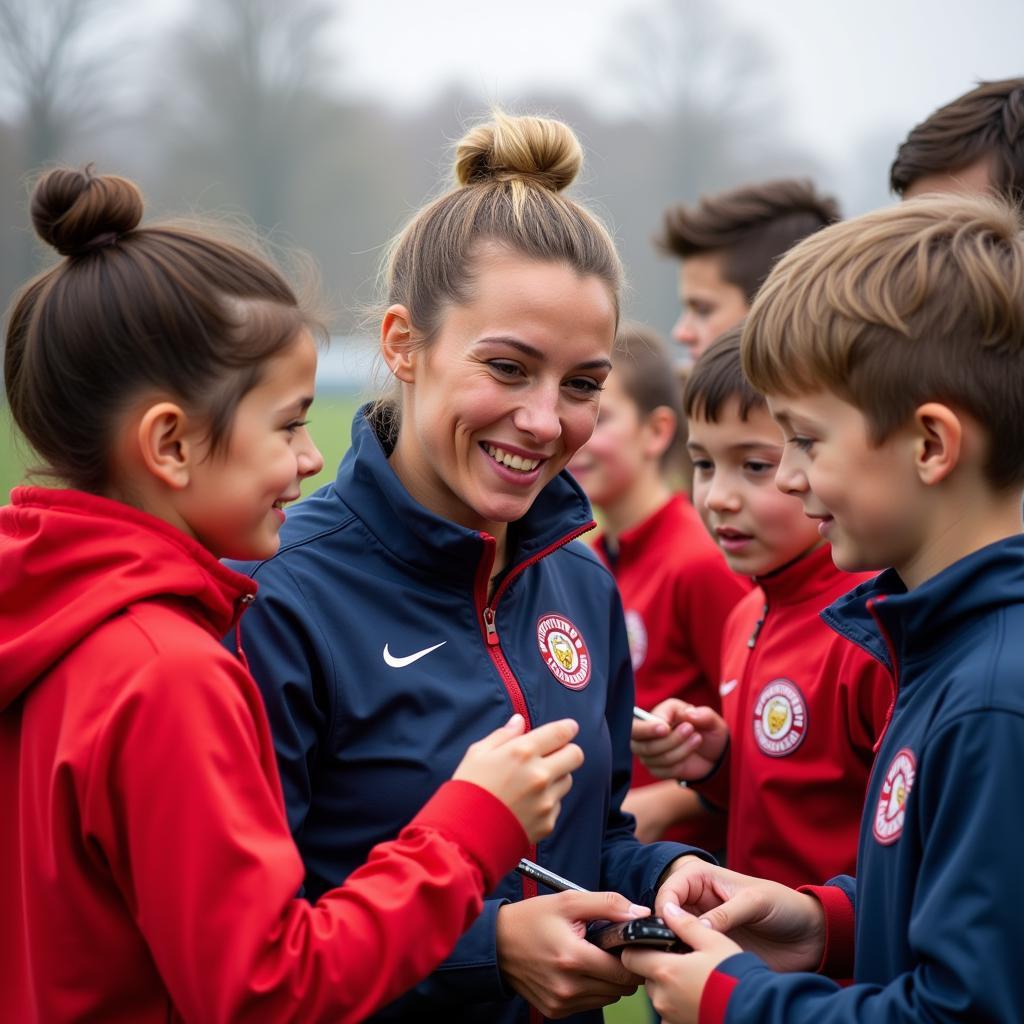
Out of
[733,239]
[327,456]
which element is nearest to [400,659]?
[733,239]

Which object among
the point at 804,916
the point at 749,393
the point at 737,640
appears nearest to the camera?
the point at 804,916

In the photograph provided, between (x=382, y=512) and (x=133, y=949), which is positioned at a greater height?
(x=382, y=512)

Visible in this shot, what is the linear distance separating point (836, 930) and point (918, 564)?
859mm

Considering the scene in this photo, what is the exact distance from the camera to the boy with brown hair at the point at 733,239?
223 inches

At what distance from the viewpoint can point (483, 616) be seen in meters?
2.58

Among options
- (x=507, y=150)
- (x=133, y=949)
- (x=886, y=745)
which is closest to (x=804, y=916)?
(x=886, y=745)

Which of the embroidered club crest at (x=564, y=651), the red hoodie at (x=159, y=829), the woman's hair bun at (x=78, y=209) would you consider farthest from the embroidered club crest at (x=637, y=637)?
the woman's hair bun at (x=78, y=209)

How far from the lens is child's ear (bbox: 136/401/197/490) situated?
201 cm

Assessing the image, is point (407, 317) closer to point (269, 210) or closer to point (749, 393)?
point (749, 393)

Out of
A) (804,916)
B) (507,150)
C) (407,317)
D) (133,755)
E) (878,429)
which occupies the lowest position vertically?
(804,916)

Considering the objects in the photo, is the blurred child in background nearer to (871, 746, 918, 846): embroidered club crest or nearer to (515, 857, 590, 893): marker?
(515, 857, 590, 893): marker

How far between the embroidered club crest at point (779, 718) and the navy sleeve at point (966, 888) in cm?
118

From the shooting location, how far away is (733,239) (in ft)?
18.7

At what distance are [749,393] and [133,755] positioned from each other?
6.92 ft
